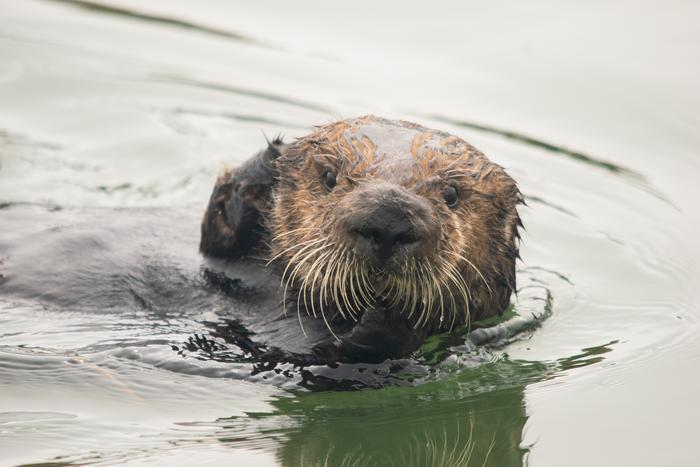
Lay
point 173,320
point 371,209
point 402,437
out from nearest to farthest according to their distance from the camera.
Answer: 1. point 371,209
2. point 402,437
3. point 173,320

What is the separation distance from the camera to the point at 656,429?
4727mm

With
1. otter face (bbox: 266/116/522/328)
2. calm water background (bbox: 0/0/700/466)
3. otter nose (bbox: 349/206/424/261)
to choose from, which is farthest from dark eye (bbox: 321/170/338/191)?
calm water background (bbox: 0/0/700/466)

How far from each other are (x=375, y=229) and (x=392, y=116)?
15.7ft

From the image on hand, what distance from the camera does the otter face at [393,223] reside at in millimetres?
4367

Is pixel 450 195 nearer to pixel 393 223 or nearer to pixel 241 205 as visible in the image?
pixel 393 223

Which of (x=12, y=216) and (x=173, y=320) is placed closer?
(x=173, y=320)

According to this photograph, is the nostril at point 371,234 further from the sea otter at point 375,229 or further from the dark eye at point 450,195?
the dark eye at point 450,195

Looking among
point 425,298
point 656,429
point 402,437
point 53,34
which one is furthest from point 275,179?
point 53,34

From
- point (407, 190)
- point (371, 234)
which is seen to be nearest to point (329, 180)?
point (407, 190)

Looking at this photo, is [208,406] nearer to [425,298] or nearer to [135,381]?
[135,381]

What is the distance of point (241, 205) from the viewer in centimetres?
533

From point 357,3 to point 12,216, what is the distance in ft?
18.1

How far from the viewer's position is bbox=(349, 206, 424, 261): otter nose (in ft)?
13.9

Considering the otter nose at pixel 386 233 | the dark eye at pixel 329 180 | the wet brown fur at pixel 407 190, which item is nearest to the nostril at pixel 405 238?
the otter nose at pixel 386 233
